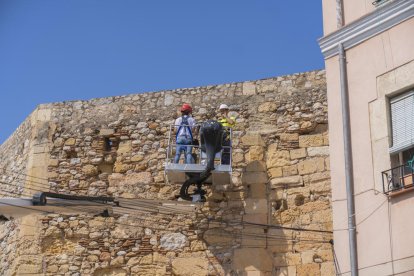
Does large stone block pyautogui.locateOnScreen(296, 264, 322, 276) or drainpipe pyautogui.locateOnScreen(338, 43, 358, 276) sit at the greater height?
drainpipe pyautogui.locateOnScreen(338, 43, 358, 276)

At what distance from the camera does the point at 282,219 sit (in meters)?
12.0

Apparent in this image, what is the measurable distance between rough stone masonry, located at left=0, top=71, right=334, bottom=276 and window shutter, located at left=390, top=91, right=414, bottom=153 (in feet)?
7.86

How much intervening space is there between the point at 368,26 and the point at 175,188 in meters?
4.14

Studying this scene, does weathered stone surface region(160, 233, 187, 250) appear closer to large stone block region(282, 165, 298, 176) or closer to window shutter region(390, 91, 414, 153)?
large stone block region(282, 165, 298, 176)

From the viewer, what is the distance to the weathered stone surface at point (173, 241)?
40.3 ft

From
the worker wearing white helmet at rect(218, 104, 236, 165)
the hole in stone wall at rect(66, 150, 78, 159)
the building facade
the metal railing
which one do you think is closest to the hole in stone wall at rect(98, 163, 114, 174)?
the hole in stone wall at rect(66, 150, 78, 159)

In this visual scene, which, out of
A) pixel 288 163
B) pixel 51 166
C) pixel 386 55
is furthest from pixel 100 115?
pixel 386 55

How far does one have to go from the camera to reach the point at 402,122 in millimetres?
9617

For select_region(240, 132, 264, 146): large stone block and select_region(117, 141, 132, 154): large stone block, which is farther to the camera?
select_region(117, 141, 132, 154): large stone block

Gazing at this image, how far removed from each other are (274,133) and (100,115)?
2.96 metres

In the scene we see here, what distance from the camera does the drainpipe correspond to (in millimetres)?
9562

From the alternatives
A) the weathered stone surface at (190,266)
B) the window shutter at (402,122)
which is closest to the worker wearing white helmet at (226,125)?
the weathered stone surface at (190,266)

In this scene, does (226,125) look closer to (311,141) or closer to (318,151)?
(311,141)

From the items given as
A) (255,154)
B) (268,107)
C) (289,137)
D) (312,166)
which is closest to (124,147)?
(255,154)
